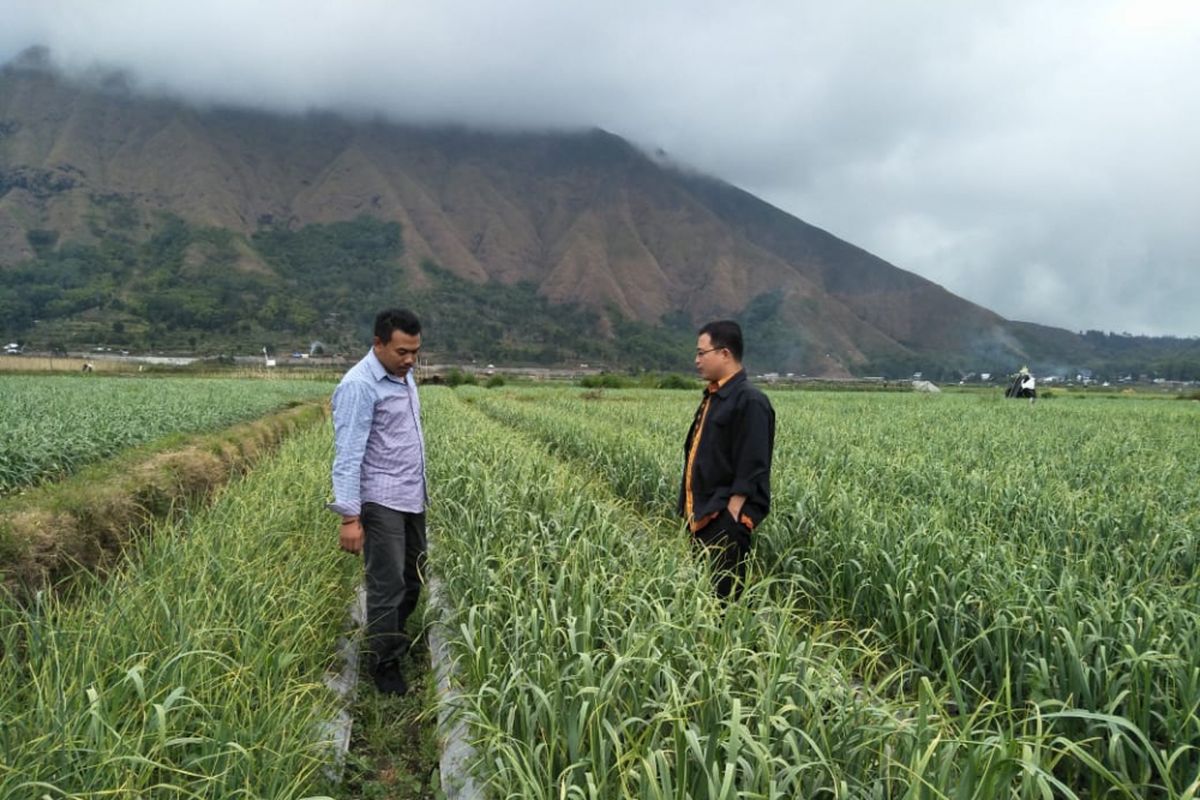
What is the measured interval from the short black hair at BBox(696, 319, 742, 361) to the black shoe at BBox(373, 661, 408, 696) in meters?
2.87

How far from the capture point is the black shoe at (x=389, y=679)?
4.20 meters

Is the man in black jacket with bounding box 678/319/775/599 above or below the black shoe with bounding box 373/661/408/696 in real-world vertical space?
above

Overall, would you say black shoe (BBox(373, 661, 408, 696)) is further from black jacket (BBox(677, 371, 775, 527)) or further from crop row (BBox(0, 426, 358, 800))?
black jacket (BBox(677, 371, 775, 527))

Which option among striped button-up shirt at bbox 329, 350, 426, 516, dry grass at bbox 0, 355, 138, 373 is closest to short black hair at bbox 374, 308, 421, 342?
striped button-up shirt at bbox 329, 350, 426, 516

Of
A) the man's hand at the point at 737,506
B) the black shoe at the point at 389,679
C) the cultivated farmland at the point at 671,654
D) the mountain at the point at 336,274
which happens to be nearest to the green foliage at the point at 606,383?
the cultivated farmland at the point at 671,654

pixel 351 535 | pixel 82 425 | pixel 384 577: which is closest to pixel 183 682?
pixel 351 535

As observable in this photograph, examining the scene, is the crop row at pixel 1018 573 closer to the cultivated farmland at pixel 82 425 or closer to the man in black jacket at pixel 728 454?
the man in black jacket at pixel 728 454

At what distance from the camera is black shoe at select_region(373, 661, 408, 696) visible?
4199 mm

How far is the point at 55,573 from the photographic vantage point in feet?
18.9

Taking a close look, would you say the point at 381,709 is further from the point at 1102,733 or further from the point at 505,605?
the point at 1102,733

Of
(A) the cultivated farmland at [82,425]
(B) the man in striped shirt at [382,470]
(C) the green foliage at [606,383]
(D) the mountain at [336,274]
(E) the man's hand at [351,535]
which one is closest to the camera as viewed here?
(E) the man's hand at [351,535]

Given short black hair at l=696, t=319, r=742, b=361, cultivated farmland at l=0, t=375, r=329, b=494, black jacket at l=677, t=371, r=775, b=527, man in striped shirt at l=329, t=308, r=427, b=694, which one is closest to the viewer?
man in striped shirt at l=329, t=308, r=427, b=694

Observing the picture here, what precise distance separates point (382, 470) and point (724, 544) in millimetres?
2298

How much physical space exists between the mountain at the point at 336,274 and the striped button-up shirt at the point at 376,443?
93661mm
